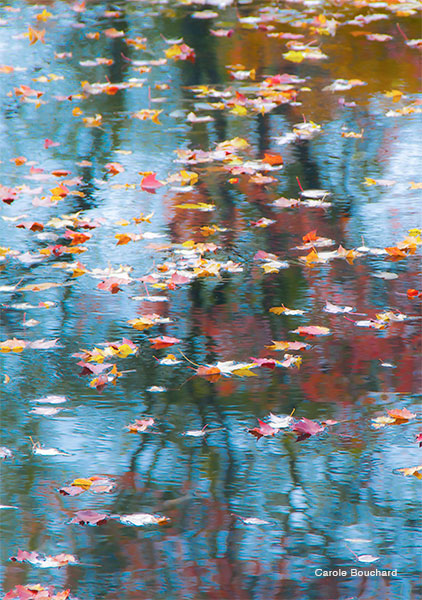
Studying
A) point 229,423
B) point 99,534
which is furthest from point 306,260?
point 99,534

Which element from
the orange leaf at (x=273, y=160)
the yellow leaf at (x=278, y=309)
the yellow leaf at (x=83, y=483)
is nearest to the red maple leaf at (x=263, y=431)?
the yellow leaf at (x=83, y=483)

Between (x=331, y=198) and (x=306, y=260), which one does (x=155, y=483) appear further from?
(x=331, y=198)

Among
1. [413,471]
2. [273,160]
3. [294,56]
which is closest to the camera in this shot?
[413,471]

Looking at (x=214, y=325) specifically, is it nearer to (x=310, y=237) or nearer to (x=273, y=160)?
(x=310, y=237)

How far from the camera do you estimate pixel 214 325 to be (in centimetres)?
455

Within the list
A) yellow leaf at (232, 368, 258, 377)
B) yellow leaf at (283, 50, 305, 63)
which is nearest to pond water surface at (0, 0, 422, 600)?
yellow leaf at (232, 368, 258, 377)

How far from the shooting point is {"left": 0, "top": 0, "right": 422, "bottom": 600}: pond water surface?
3.02m

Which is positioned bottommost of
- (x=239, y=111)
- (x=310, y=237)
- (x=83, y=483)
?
(x=239, y=111)

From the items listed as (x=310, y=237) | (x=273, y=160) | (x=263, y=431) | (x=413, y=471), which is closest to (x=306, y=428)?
(x=263, y=431)

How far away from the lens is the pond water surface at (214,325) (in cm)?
302

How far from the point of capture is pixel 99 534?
3.09 metres

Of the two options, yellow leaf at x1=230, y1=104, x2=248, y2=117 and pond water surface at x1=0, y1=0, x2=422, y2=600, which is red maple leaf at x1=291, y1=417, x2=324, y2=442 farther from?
yellow leaf at x1=230, y1=104, x2=248, y2=117

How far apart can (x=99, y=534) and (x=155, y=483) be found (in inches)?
13.4

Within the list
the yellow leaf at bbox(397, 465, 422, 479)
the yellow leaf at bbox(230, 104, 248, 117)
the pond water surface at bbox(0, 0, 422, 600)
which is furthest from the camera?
the yellow leaf at bbox(230, 104, 248, 117)
